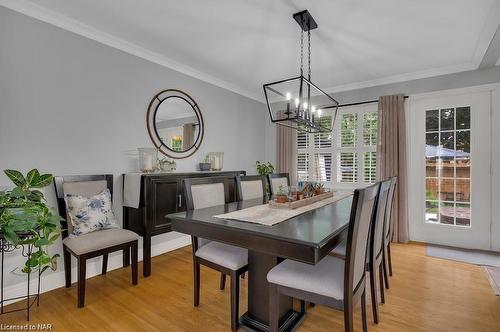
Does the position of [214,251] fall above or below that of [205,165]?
below

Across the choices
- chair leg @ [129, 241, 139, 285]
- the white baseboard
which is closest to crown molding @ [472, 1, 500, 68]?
chair leg @ [129, 241, 139, 285]

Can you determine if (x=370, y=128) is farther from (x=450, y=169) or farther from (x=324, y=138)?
(x=450, y=169)

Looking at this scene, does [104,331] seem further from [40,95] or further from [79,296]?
[40,95]

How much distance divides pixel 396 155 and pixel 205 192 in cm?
302

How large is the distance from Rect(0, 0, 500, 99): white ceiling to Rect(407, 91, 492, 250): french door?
53cm

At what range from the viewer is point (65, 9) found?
239 cm

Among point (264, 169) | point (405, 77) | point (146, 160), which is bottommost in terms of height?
point (264, 169)

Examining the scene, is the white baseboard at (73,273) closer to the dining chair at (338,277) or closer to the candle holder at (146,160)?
the candle holder at (146,160)

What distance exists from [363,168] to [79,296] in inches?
160

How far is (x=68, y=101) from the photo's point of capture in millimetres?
2586

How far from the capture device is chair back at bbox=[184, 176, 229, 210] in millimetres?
2207

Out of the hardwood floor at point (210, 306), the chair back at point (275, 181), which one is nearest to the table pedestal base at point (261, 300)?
the hardwood floor at point (210, 306)

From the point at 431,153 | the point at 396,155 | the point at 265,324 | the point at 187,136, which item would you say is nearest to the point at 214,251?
the point at 265,324

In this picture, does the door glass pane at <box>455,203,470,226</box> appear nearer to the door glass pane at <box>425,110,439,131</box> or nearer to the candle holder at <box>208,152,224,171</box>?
the door glass pane at <box>425,110,439,131</box>
